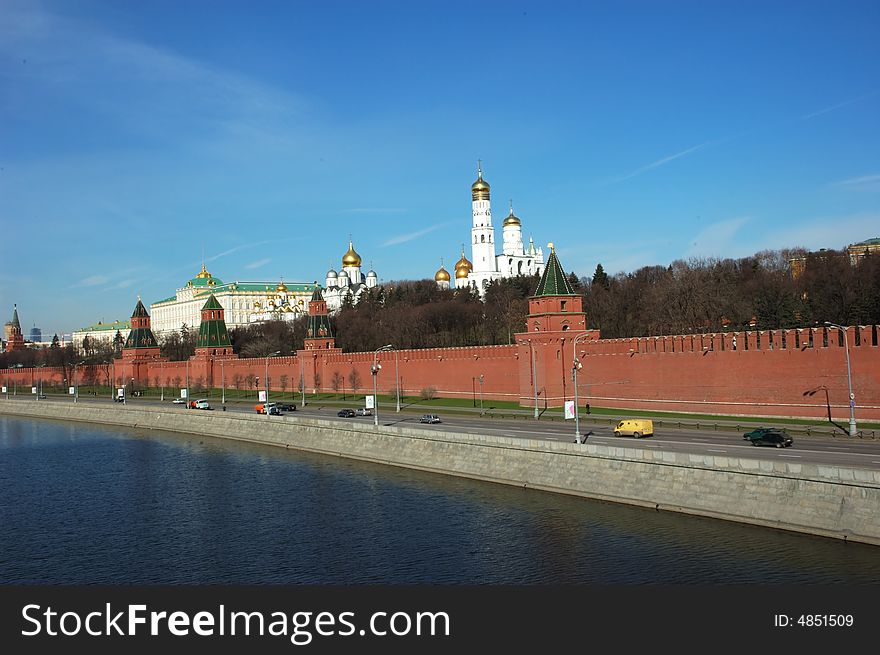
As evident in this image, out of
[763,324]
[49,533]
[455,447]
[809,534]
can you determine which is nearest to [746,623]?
[809,534]

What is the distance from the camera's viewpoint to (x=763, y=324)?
58.8 meters

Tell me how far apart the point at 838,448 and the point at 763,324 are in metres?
31.4

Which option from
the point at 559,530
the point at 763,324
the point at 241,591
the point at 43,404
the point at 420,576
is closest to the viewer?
the point at 241,591

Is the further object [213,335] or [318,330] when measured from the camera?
[213,335]

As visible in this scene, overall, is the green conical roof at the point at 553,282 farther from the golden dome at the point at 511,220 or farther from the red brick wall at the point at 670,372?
the golden dome at the point at 511,220

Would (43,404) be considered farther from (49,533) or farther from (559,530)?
(559,530)

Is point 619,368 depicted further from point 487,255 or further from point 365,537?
point 487,255

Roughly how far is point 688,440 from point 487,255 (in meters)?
95.8

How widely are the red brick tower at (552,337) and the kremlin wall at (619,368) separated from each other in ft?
0.19

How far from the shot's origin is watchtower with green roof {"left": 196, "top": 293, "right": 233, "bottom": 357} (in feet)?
287

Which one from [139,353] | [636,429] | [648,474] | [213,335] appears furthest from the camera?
[139,353]

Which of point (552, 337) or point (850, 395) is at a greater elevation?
point (552, 337)

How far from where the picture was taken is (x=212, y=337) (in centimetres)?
8762

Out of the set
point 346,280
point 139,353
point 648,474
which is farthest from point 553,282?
point 346,280
